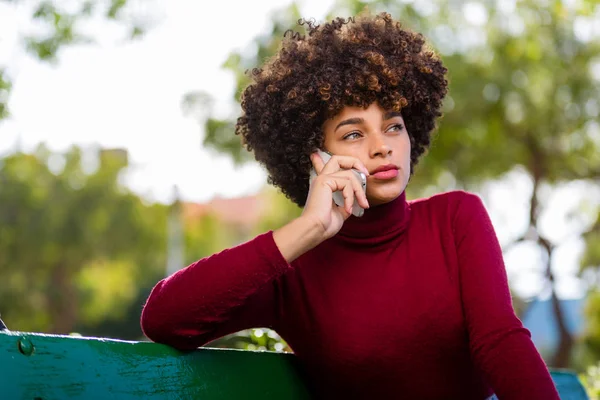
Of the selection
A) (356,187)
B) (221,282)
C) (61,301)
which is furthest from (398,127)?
(61,301)

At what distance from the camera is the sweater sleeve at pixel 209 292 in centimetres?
246

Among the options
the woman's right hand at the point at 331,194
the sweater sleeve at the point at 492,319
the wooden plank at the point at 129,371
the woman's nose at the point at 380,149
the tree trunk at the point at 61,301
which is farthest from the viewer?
the tree trunk at the point at 61,301

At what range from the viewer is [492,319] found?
2.58 m

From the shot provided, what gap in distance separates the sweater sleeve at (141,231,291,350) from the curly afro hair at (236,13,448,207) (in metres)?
0.61

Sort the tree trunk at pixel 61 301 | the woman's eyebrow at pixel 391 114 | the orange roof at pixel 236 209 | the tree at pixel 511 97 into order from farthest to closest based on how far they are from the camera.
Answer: the orange roof at pixel 236 209, the tree trunk at pixel 61 301, the tree at pixel 511 97, the woman's eyebrow at pixel 391 114

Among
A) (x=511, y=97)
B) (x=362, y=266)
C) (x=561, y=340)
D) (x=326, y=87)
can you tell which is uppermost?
(x=511, y=97)

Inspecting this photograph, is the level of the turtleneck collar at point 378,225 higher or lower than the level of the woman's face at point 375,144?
lower

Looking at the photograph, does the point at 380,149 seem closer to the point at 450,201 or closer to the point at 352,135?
the point at 352,135

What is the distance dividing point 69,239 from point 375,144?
36.6 meters

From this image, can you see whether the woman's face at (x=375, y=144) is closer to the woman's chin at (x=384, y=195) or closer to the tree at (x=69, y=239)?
the woman's chin at (x=384, y=195)

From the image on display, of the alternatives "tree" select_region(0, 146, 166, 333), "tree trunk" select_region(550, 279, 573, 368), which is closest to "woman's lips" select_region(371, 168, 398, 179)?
"tree trunk" select_region(550, 279, 573, 368)

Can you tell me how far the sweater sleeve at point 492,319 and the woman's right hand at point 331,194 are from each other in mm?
387

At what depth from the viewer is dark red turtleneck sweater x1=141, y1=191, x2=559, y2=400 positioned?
2.48m

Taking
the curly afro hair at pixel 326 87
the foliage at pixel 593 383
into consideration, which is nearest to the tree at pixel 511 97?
the foliage at pixel 593 383
